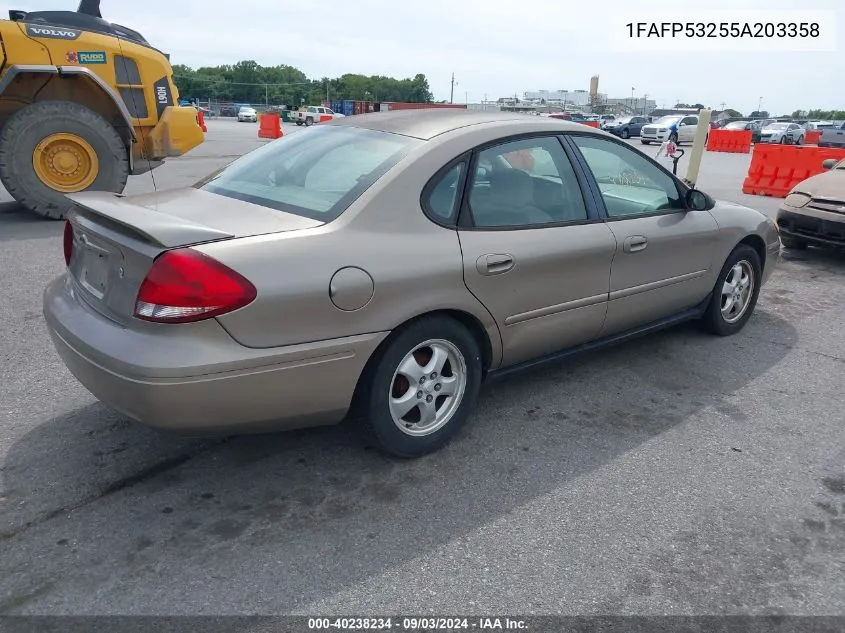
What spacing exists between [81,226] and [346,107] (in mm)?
56078

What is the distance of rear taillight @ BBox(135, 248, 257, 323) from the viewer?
2.33m

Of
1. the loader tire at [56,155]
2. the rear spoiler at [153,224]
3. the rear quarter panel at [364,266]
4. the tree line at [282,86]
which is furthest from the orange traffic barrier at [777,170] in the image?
the tree line at [282,86]

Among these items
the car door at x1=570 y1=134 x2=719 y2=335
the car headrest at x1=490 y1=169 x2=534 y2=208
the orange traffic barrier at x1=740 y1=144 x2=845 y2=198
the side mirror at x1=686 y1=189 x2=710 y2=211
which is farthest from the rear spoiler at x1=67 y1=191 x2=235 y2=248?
the orange traffic barrier at x1=740 y1=144 x2=845 y2=198

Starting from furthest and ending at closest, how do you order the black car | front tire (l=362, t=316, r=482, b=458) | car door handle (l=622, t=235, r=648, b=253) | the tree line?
the tree line
the black car
car door handle (l=622, t=235, r=648, b=253)
front tire (l=362, t=316, r=482, b=458)

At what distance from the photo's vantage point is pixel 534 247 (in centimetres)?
322

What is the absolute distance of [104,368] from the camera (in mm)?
2445

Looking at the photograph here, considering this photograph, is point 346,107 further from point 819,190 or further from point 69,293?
point 69,293

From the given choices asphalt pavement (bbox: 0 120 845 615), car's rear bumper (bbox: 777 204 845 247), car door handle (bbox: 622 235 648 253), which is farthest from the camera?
car's rear bumper (bbox: 777 204 845 247)

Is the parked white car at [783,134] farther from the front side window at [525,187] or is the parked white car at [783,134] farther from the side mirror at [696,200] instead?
the front side window at [525,187]

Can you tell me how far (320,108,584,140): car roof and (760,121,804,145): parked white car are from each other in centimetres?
3371

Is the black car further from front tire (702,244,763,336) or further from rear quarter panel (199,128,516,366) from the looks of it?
rear quarter panel (199,128,516,366)

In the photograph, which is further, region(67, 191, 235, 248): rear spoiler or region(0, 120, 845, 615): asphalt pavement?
region(67, 191, 235, 248): rear spoiler

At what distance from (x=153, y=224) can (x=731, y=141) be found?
91.8 feet

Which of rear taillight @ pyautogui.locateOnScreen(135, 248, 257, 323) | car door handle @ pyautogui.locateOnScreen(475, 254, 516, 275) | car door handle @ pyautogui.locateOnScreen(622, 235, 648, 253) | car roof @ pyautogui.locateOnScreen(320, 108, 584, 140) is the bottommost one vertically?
car door handle @ pyautogui.locateOnScreen(622, 235, 648, 253)
